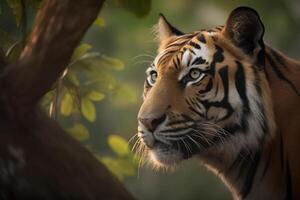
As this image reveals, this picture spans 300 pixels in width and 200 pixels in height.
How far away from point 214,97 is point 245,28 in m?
0.30

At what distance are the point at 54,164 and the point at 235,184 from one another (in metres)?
1.26

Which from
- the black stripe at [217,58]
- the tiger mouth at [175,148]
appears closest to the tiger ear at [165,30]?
the black stripe at [217,58]

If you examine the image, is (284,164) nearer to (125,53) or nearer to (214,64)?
(214,64)

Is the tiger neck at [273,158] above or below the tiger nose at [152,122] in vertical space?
below

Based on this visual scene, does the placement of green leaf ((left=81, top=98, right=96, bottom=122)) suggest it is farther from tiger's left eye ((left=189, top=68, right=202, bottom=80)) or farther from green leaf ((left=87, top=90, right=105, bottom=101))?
tiger's left eye ((left=189, top=68, right=202, bottom=80))

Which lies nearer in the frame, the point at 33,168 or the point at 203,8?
the point at 33,168

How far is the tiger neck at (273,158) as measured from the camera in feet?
11.6

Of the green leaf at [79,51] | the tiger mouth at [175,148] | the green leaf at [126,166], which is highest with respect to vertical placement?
the green leaf at [79,51]

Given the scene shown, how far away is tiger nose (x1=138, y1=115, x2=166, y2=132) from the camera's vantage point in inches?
134

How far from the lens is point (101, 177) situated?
2.69 metres

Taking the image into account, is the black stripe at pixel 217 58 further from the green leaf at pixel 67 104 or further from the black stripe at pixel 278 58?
the green leaf at pixel 67 104

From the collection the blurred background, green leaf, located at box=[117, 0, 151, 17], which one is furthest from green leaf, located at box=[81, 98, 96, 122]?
the blurred background

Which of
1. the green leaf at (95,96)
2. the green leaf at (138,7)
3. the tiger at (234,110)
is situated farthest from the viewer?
the green leaf at (95,96)

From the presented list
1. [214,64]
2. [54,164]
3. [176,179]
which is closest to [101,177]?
[54,164]
